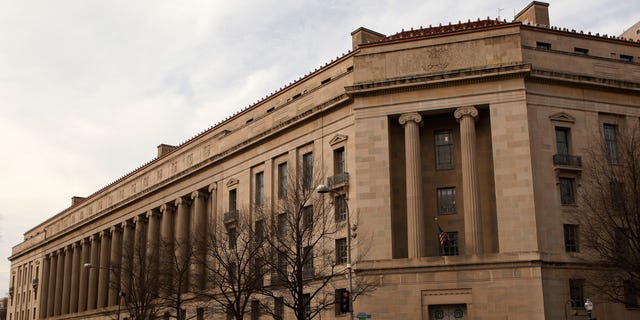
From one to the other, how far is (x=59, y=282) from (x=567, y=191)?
77.9 meters

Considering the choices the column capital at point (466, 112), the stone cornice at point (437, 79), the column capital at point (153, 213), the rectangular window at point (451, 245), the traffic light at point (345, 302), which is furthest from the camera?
the column capital at point (153, 213)

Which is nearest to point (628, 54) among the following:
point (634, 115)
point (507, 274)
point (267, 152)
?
point (634, 115)

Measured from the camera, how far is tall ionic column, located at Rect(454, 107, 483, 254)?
133 feet

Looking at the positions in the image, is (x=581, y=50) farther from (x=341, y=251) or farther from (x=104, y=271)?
(x=104, y=271)

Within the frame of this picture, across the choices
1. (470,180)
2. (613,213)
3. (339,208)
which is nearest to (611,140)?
(613,213)

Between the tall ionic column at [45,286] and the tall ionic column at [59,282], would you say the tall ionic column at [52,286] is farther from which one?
the tall ionic column at [45,286]

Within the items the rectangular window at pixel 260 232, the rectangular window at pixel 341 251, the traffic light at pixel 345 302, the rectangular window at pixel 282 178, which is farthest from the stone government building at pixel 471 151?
the traffic light at pixel 345 302

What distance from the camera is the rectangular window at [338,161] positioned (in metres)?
46.8

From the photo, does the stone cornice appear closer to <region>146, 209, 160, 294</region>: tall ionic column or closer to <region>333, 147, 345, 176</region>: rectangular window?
<region>333, 147, 345, 176</region>: rectangular window

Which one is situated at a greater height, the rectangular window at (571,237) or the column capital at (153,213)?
the column capital at (153,213)

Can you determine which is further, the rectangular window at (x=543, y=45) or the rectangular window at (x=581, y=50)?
the rectangular window at (x=581, y=50)

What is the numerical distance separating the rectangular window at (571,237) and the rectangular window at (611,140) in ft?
17.5

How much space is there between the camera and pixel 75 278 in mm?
93562

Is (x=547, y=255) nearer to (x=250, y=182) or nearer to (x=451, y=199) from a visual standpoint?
(x=451, y=199)
